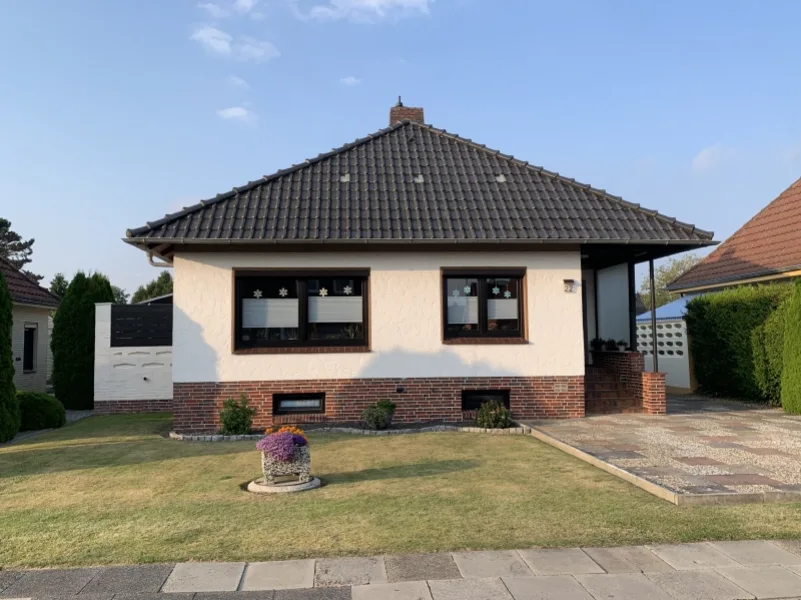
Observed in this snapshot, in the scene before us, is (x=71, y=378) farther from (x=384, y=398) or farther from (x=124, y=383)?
(x=384, y=398)

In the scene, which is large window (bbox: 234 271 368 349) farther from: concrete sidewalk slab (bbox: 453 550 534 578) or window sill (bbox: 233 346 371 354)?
concrete sidewalk slab (bbox: 453 550 534 578)

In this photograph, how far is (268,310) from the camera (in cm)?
1126

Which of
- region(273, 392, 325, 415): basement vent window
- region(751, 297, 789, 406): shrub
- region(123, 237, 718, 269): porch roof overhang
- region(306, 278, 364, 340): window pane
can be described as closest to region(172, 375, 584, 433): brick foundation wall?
region(273, 392, 325, 415): basement vent window

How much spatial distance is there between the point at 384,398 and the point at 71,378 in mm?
9826

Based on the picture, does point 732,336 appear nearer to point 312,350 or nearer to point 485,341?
point 485,341

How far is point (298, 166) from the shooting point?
12844 mm

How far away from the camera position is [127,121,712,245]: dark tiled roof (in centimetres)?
1095

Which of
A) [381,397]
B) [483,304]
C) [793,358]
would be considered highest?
[483,304]

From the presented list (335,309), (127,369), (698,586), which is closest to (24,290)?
(127,369)

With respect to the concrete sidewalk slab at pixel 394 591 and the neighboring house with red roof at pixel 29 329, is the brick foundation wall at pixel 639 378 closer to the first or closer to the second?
the concrete sidewalk slab at pixel 394 591

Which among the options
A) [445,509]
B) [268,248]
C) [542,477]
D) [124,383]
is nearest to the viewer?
[445,509]

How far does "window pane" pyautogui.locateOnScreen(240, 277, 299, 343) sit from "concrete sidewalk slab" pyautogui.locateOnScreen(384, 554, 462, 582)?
285 inches

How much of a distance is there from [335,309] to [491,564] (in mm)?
7529

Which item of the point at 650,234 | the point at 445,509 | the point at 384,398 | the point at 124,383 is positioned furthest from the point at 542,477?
the point at 124,383
